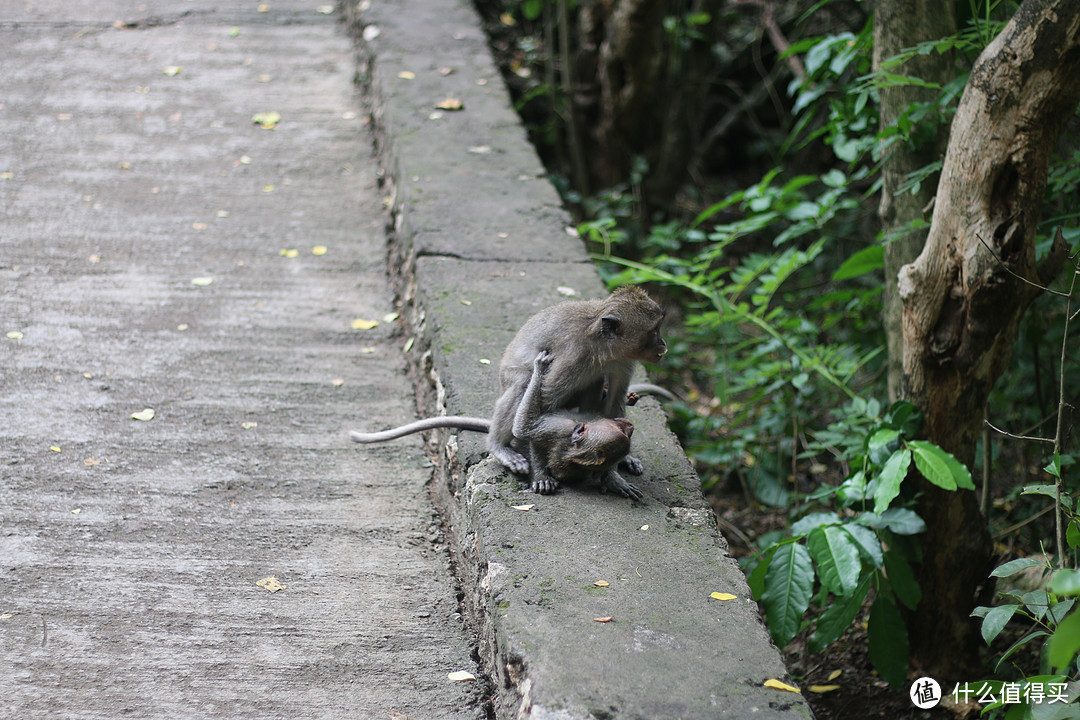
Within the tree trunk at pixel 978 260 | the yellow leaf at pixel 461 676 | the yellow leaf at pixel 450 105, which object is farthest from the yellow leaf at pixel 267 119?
the yellow leaf at pixel 461 676

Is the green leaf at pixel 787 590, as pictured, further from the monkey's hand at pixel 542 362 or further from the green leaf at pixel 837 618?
the monkey's hand at pixel 542 362

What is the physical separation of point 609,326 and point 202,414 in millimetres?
1899

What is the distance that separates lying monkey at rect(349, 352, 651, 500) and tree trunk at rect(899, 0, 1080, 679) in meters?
1.22

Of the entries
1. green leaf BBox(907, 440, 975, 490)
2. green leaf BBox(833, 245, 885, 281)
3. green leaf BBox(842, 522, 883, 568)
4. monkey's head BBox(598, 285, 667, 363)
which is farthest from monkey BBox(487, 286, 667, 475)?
green leaf BBox(833, 245, 885, 281)

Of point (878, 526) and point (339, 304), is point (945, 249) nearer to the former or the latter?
point (878, 526)

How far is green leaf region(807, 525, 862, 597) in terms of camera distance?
9.66 feet

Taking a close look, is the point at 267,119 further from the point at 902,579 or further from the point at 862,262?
the point at 902,579

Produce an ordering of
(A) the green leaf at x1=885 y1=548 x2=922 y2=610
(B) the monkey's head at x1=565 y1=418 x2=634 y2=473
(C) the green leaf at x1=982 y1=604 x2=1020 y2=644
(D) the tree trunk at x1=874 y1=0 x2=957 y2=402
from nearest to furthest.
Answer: (C) the green leaf at x1=982 y1=604 x2=1020 y2=644 < (B) the monkey's head at x1=565 y1=418 x2=634 y2=473 < (A) the green leaf at x1=885 y1=548 x2=922 y2=610 < (D) the tree trunk at x1=874 y1=0 x2=957 y2=402

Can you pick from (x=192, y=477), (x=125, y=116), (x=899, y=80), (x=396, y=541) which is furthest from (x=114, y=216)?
(x=899, y=80)

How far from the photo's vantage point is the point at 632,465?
3.14 meters

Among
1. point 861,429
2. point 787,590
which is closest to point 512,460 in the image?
point 787,590

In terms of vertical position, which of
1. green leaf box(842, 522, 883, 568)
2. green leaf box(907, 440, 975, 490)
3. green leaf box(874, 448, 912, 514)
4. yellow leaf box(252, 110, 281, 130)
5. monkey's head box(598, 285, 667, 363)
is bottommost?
green leaf box(842, 522, 883, 568)

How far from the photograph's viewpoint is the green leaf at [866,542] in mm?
3040

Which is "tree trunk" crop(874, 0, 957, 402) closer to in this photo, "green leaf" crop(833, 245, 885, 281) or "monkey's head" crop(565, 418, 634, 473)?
"green leaf" crop(833, 245, 885, 281)
